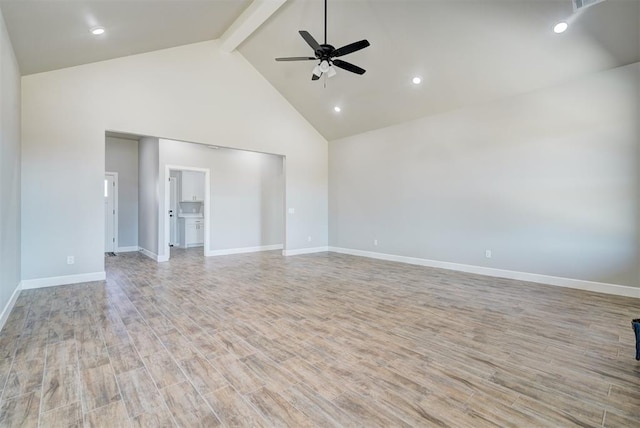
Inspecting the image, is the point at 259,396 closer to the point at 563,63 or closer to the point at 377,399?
the point at 377,399

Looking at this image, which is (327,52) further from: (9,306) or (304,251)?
(304,251)

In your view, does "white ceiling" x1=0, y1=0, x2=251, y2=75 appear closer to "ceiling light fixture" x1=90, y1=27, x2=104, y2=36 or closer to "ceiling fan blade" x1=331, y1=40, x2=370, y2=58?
"ceiling light fixture" x1=90, y1=27, x2=104, y2=36

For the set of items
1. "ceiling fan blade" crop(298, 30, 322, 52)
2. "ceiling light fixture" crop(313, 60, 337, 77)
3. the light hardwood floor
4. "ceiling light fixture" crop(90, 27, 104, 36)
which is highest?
"ceiling light fixture" crop(90, 27, 104, 36)

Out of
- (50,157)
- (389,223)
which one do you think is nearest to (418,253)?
(389,223)

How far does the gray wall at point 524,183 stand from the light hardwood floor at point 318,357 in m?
0.76

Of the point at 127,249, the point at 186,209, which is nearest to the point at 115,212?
the point at 127,249

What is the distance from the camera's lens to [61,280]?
4.46 metres

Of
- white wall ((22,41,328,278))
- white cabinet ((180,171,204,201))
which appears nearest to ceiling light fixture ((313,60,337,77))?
white wall ((22,41,328,278))

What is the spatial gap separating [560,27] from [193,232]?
9.43m

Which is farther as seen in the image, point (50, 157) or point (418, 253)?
point (418, 253)

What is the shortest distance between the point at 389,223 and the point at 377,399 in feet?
17.4

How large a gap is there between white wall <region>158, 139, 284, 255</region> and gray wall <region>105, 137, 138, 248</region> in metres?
2.24

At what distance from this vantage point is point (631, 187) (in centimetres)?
397

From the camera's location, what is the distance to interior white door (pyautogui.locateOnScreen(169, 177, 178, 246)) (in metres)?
9.23
